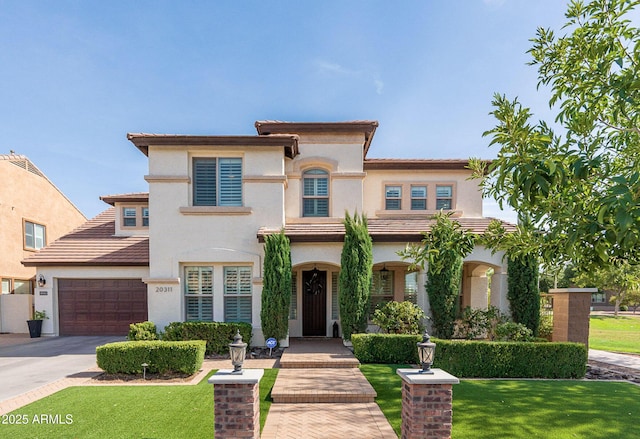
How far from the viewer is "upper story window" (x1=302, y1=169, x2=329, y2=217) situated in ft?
43.3

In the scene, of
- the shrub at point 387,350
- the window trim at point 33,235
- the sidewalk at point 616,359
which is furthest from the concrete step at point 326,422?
the window trim at point 33,235

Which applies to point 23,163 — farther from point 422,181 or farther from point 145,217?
point 422,181

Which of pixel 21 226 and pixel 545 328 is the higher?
pixel 21 226

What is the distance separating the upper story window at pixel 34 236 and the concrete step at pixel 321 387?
1845 cm

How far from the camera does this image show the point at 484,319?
36.5 feet

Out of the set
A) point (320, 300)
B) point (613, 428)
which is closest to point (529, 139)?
point (613, 428)

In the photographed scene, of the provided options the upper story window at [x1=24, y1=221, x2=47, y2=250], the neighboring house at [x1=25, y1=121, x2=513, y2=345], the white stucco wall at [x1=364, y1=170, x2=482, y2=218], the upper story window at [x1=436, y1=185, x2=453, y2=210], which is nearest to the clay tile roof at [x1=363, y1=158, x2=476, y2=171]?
the neighboring house at [x1=25, y1=121, x2=513, y2=345]

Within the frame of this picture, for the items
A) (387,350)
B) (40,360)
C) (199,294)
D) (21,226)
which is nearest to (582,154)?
(387,350)

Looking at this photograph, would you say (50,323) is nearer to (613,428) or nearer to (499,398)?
(499,398)

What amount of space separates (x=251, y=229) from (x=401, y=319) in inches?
A: 241

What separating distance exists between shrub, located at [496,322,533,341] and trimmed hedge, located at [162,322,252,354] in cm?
826

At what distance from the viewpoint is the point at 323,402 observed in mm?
6727

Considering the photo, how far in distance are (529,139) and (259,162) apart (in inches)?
357

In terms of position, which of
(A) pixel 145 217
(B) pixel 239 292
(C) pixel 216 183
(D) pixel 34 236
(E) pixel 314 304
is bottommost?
(E) pixel 314 304
